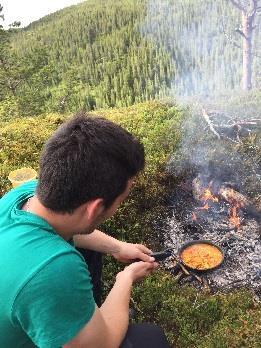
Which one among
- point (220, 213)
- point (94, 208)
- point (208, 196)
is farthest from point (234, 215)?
point (94, 208)

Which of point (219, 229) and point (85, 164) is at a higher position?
point (85, 164)

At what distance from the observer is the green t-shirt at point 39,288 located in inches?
75.1

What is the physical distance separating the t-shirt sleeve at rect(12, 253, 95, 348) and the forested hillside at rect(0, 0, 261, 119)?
8.02m

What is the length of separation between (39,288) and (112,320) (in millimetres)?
724

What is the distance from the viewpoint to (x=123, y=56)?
25.6 m

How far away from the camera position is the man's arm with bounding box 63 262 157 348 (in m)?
2.08

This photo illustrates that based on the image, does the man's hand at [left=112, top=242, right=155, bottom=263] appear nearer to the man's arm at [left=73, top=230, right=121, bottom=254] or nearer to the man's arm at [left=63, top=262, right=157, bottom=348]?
the man's arm at [left=73, top=230, right=121, bottom=254]

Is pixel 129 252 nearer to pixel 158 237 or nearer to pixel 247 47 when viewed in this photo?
pixel 158 237

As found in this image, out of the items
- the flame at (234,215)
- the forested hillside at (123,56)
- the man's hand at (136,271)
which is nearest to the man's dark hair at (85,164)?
the man's hand at (136,271)

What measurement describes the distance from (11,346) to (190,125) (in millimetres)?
5528

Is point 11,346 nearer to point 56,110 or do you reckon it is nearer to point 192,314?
point 192,314

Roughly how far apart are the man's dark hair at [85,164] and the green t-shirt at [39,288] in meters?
0.21

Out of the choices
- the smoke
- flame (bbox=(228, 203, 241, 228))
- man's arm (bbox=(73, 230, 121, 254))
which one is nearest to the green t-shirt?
man's arm (bbox=(73, 230, 121, 254))

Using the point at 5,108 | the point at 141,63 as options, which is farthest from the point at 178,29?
the point at 5,108
